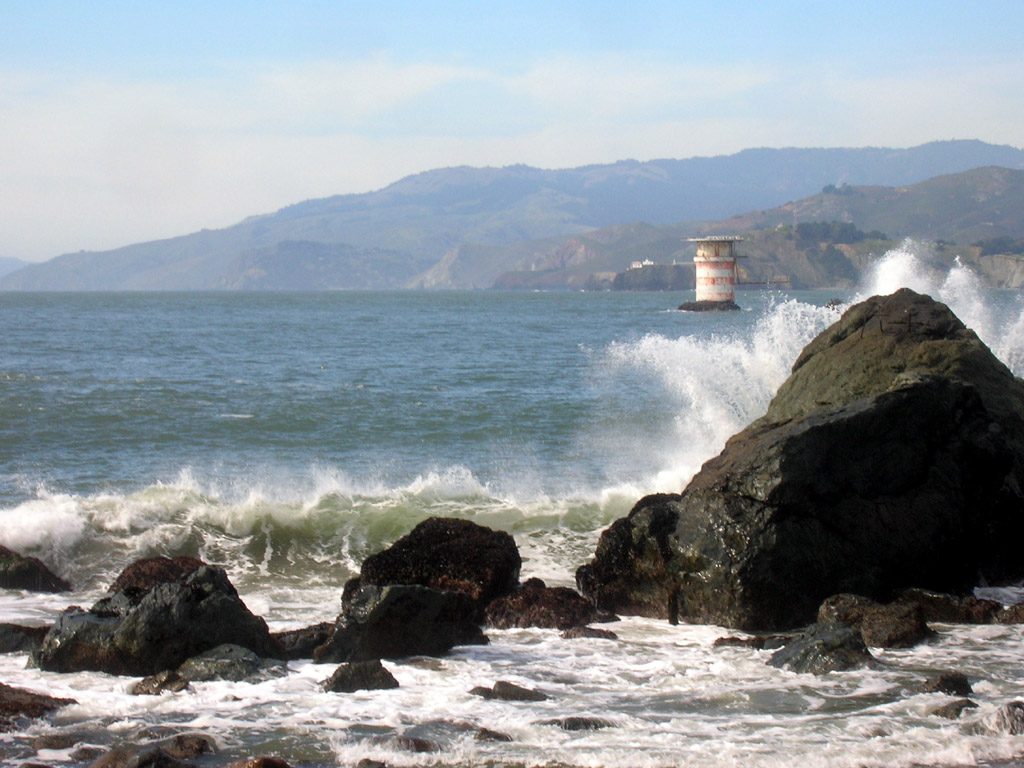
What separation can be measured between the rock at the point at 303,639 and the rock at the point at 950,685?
458 cm

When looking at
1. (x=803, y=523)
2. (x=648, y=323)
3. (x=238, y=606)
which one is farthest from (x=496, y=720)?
(x=648, y=323)

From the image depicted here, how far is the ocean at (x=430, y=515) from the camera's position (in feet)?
23.1

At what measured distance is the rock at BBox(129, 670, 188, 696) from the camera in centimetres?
792

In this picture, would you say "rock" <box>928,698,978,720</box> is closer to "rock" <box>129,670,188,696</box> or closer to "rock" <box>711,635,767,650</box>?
"rock" <box>711,635,767,650</box>

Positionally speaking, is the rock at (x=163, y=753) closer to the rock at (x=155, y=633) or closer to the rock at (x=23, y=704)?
the rock at (x=23, y=704)

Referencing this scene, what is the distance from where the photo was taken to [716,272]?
8319 centimetres

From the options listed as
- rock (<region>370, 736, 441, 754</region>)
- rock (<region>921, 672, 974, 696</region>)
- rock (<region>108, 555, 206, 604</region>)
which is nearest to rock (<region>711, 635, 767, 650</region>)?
rock (<region>921, 672, 974, 696</region>)

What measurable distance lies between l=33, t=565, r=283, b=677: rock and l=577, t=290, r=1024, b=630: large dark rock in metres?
3.58

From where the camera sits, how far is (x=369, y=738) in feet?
22.9

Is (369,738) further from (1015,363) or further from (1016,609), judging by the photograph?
(1015,363)

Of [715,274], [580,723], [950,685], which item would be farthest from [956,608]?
[715,274]

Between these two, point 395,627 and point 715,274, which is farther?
point 715,274

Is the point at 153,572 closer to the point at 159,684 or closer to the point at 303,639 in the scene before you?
the point at 303,639

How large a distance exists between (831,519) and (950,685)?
8.27 ft
